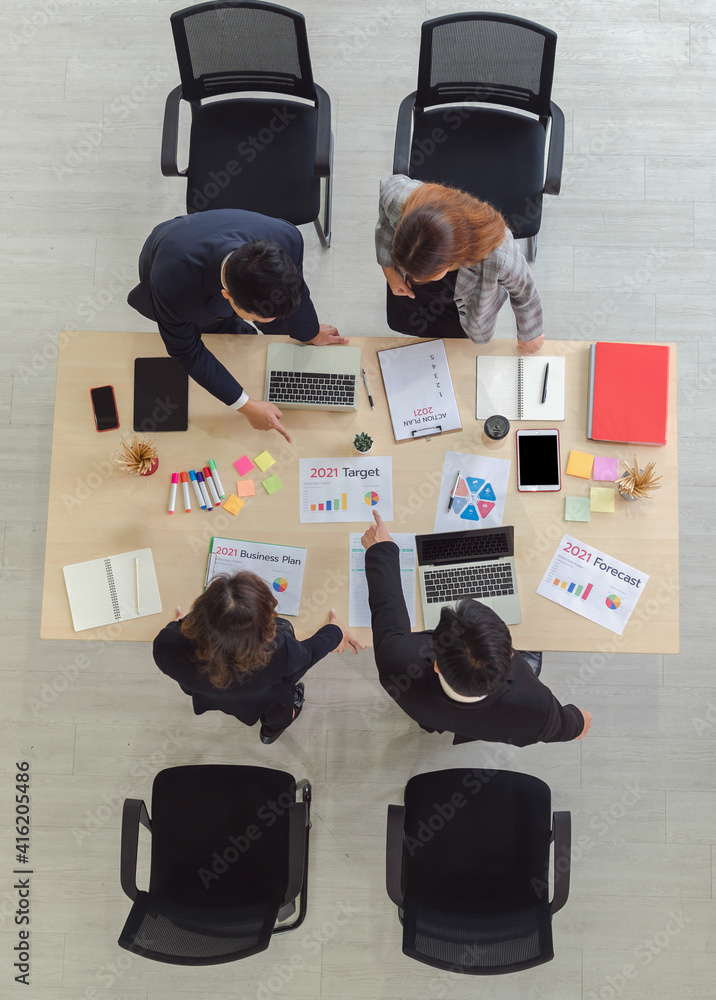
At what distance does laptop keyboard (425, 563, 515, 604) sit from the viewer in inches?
87.7

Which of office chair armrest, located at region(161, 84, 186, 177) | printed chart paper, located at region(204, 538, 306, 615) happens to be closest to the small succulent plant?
printed chart paper, located at region(204, 538, 306, 615)

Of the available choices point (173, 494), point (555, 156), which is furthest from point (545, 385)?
point (173, 494)

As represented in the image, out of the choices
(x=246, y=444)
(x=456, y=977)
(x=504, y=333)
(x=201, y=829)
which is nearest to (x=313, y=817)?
(x=201, y=829)

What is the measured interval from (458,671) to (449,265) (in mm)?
1199

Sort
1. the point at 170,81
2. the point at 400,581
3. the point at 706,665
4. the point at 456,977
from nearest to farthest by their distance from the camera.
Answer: the point at 400,581, the point at 456,977, the point at 706,665, the point at 170,81

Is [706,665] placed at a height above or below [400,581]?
below

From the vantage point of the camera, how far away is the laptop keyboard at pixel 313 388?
7.56 feet

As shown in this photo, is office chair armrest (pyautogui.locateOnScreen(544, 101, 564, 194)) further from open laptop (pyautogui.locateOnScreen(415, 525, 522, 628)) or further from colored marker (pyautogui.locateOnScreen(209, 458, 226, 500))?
colored marker (pyautogui.locateOnScreen(209, 458, 226, 500))

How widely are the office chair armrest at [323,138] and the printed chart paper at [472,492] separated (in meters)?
1.21

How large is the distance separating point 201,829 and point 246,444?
133 centimetres

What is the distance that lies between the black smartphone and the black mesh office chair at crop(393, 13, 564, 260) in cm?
133

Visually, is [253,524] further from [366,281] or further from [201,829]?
[366,281]

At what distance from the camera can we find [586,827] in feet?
9.29

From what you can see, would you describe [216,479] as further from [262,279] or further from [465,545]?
[465,545]
